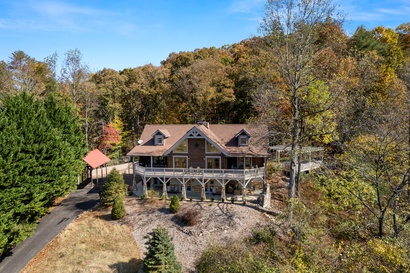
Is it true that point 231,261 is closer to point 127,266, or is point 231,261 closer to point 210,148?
point 127,266

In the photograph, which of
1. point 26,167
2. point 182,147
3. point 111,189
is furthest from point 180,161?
point 26,167

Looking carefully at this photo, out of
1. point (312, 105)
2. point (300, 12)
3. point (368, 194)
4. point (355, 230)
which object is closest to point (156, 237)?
point (355, 230)

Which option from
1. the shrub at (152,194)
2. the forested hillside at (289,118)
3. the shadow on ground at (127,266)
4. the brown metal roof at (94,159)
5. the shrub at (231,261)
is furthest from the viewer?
the brown metal roof at (94,159)

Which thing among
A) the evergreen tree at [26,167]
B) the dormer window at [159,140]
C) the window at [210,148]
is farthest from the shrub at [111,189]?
the window at [210,148]

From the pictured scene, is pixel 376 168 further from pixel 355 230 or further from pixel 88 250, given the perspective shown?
pixel 88 250

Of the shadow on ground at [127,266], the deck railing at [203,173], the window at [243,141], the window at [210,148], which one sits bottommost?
the shadow on ground at [127,266]

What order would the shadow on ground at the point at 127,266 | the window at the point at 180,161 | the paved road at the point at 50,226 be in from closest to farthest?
the shadow on ground at the point at 127,266 < the paved road at the point at 50,226 < the window at the point at 180,161

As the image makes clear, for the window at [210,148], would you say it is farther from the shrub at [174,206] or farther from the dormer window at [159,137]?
the shrub at [174,206]

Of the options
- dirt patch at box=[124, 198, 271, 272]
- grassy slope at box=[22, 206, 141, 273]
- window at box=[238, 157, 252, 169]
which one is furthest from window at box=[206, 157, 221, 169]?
grassy slope at box=[22, 206, 141, 273]
